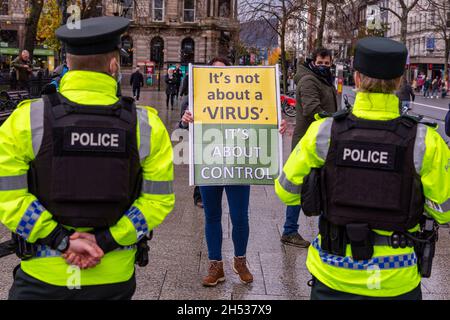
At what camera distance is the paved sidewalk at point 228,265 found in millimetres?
4867

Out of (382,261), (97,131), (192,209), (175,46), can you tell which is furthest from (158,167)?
(175,46)

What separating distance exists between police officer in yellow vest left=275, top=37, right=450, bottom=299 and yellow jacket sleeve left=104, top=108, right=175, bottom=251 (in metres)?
0.66

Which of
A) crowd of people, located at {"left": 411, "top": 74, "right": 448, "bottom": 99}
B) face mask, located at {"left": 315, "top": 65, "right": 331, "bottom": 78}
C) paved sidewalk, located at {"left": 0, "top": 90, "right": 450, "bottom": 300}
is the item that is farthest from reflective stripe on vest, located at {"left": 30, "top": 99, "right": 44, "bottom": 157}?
crowd of people, located at {"left": 411, "top": 74, "right": 448, "bottom": 99}

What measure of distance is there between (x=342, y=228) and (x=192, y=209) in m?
5.18

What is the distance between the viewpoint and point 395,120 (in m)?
2.77

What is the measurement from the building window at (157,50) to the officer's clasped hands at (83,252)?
55.8 meters

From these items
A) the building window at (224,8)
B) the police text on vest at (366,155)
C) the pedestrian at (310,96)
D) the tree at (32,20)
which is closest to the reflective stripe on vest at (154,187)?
the police text on vest at (366,155)

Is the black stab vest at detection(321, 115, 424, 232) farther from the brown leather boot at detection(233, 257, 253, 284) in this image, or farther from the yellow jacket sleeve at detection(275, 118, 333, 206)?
the brown leather boot at detection(233, 257, 253, 284)

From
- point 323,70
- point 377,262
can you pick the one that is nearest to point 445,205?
point 377,262

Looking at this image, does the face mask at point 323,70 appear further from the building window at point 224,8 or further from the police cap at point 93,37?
the building window at point 224,8

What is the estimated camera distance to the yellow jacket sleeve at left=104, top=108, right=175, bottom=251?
Result: 261 centimetres

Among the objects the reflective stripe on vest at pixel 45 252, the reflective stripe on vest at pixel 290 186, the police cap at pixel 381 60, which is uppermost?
the police cap at pixel 381 60
